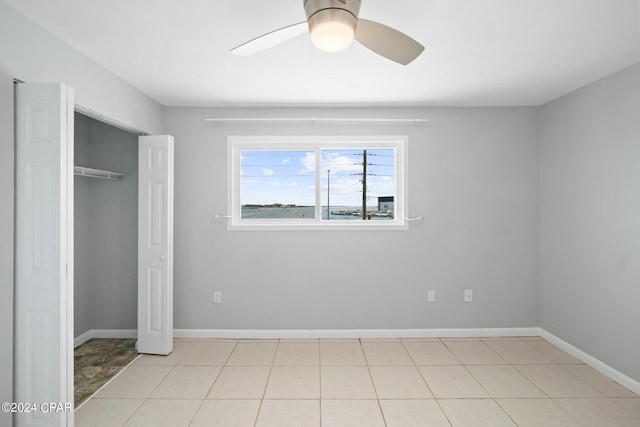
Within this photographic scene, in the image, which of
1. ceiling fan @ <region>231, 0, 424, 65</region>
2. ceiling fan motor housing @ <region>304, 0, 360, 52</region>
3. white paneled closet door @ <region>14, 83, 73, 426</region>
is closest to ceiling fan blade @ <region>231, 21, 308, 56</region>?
ceiling fan @ <region>231, 0, 424, 65</region>

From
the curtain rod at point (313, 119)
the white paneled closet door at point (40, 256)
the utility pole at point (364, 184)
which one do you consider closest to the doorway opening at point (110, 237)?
the curtain rod at point (313, 119)

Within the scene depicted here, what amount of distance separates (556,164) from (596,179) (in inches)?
20.4

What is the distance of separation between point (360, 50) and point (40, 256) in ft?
7.66

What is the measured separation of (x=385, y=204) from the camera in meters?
3.77

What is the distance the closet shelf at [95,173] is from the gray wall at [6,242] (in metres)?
0.94

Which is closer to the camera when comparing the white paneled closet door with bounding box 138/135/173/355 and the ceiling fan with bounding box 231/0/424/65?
the ceiling fan with bounding box 231/0/424/65

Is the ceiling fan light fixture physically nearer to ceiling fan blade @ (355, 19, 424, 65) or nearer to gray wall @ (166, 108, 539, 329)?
ceiling fan blade @ (355, 19, 424, 65)

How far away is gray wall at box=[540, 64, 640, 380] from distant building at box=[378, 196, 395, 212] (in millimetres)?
1574

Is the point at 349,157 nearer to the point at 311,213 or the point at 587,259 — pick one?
the point at 311,213

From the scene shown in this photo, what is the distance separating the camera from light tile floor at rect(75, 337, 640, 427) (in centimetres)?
224

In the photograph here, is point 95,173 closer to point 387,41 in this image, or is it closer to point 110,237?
point 110,237

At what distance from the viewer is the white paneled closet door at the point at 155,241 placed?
3.18 meters

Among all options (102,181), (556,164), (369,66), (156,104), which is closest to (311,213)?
(369,66)

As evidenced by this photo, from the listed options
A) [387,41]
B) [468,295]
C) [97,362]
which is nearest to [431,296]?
[468,295]
